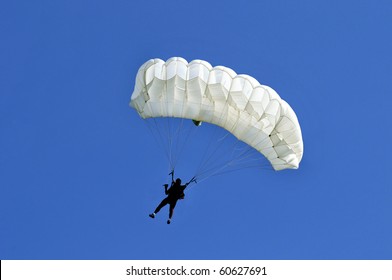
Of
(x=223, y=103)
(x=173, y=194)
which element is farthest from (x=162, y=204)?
(x=223, y=103)

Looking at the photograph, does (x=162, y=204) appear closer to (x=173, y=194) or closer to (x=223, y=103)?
(x=173, y=194)

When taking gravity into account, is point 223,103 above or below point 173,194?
Result: above

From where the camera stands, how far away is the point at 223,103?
25.0m

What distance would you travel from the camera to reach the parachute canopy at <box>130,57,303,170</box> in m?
24.4

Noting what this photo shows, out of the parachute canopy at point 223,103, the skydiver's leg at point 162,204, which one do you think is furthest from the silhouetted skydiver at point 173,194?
the parachute canopy at point 223,103

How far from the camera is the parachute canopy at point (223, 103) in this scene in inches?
960

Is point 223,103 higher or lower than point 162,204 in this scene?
higher

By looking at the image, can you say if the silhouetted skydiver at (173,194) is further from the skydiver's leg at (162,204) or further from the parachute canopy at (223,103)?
the parachute canopy at (223,103)

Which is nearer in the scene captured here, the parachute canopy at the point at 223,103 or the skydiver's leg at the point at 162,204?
the parachute canopy at the point at 223,103

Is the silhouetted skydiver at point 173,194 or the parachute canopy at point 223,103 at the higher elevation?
the parachute canopy at point 223,103

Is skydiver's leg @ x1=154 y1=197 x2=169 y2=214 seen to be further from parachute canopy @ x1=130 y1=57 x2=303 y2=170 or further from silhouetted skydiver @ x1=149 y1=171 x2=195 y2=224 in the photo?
parachute canopy @ x1=130 y1=57 x2=303 y2=170
